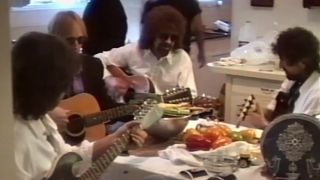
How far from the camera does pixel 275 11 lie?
3.99 m

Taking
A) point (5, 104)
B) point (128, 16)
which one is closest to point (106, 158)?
point (5, 104)

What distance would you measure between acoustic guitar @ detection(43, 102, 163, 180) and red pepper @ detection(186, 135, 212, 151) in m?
0.15

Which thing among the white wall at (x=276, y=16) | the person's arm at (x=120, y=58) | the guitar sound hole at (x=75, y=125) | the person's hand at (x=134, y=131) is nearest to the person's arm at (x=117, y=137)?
the person's hand at (x=134, y=131)

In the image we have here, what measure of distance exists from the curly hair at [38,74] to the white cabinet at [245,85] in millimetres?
1852

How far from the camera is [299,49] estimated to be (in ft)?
8.85

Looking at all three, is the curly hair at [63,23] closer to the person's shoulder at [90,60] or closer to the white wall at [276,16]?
A: the person's shoulder at [90,60]

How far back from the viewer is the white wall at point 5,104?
896mm

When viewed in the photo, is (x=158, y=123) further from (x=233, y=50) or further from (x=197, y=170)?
(x=233, y=50)

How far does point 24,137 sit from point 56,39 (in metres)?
0.34

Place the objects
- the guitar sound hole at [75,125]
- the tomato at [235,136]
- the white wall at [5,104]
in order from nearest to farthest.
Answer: the white wall at [5,104], the tomato at [235,136], the guitar sound hole at [75,125]

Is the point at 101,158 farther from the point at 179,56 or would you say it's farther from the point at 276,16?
the point at 276,16

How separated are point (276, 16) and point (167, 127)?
1.82 meters

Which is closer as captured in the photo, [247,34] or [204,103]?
[204,103]

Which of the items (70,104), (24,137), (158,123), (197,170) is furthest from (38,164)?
(70,104)
